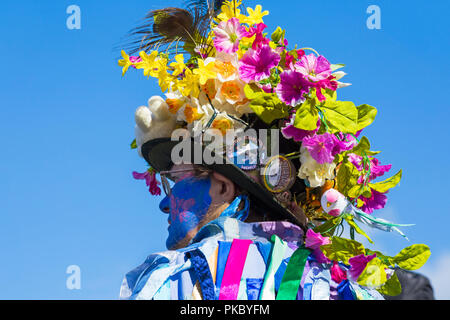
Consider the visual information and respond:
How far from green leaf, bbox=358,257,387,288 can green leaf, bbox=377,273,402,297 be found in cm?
4

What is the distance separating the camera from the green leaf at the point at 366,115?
4168 mm

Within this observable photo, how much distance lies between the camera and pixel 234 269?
394 cm

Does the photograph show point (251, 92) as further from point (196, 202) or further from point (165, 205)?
point (165, 205)

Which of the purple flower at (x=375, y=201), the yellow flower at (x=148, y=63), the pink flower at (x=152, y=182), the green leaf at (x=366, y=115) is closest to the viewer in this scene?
the green leaf at (x=366, y=115)

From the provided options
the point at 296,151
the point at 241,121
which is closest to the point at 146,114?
the point at 241,121

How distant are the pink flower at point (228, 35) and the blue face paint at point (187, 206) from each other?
2.72 ft

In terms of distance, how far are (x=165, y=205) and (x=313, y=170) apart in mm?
1089

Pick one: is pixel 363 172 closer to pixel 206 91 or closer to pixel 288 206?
pixel 288 206

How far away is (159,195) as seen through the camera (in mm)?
5285

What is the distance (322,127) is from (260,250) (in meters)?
0.82

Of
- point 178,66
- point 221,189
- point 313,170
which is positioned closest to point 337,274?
point 313,170

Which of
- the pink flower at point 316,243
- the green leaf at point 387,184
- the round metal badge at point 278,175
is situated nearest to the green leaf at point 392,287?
the pink flower at point 316,243

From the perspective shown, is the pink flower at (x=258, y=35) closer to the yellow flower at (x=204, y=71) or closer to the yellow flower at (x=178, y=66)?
the yellow flower at (x=204, y=71)

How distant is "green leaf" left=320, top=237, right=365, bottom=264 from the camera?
4.05 metres
